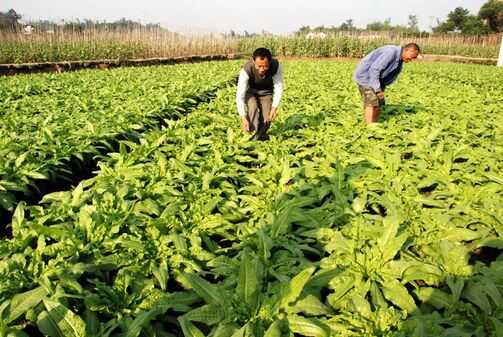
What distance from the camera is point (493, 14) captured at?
58406mm

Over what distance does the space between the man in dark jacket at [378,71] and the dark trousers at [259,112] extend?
1.98 meters

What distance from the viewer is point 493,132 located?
5441 millimetres

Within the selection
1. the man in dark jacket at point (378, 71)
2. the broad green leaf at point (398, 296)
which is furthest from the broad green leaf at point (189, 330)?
the man in dark jacket at point (378, 71)

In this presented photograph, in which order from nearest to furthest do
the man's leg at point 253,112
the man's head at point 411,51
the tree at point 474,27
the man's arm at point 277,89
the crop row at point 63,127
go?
the crop row at point 63,127 < the man's arm at point 277,89 < the man's leg at point 253,112 < the man's head at point 411,51 < the tree at point 474,27

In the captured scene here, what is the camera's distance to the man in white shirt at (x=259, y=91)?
16.5 feet

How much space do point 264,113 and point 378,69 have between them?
225cm

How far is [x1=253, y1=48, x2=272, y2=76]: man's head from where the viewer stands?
486 cm

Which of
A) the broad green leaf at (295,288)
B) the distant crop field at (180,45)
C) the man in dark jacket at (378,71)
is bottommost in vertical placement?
the broad green leaf at (295,288)

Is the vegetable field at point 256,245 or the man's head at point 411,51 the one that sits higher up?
the man's head at point 411,51

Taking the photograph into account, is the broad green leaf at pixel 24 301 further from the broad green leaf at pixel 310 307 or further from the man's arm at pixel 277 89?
the man's arm at pixel 277 89

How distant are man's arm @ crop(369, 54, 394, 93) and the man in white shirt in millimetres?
1925

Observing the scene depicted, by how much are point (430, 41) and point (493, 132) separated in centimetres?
3700

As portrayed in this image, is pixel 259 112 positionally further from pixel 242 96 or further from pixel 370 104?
pixel 370 104

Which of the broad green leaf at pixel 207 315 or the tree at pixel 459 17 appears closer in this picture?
the broad green leaf at pixel 207 315
